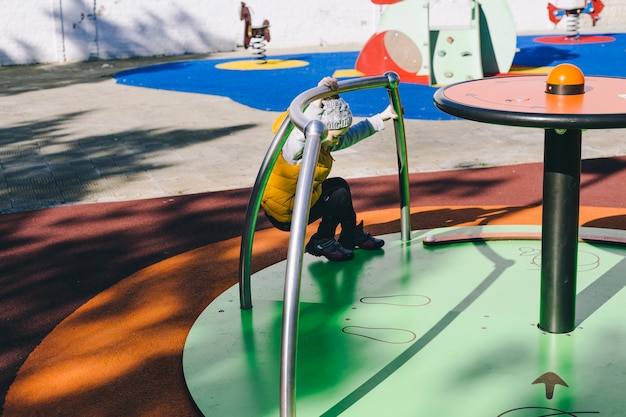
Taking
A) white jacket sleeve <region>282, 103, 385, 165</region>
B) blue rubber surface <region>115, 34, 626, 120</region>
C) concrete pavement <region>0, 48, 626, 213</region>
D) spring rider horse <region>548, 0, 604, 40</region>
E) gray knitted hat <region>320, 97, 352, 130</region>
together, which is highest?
spring rider horse <region>548, 0, 604, 40</region>

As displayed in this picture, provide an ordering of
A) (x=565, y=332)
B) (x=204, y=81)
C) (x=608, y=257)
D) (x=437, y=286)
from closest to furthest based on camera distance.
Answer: (x=565, y=332) < (x=437, y=286) < (x=608, y=257) < (x=204, y=81)

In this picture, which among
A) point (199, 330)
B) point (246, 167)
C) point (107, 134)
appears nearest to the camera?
point (199, 330)

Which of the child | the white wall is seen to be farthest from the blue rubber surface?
the child

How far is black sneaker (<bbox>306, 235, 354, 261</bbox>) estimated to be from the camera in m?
4.16

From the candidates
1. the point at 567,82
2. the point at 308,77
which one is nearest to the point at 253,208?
the point at 567,82

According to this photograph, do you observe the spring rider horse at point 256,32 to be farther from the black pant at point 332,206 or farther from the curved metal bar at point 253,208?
the curved metal bar at point 253,208

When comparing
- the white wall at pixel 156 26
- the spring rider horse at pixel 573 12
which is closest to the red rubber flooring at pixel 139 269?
the white wall at pixel 156 26

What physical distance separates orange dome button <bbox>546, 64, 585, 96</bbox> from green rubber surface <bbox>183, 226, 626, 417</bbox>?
95 cm

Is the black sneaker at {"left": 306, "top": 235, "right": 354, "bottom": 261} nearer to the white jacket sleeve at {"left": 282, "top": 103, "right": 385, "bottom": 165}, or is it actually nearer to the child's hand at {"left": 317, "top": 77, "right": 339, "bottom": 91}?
the white jacket sleeve at {"left": 282, "top": 103, "right": 385, "bottom": 165}

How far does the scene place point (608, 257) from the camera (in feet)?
13.3

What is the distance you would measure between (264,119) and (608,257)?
18.8ft

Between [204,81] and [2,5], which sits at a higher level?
[2,5]

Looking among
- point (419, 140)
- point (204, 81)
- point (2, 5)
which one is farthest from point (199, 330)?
point (2, 5)

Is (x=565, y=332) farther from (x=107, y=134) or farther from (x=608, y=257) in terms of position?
(x=107, y=134)
